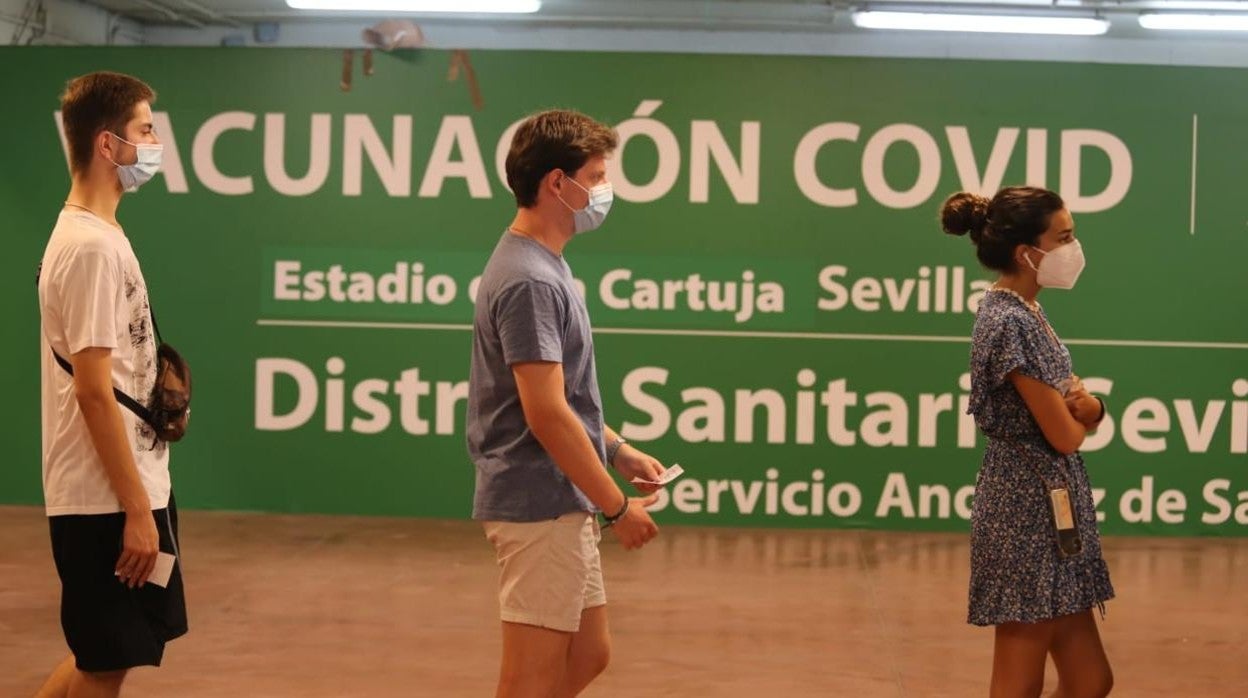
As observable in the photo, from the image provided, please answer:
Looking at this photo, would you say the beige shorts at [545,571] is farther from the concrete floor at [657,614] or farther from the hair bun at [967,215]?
the concrete floor at [657,614]

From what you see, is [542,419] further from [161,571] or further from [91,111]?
[91,111]

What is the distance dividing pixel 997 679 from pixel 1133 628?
247 cm

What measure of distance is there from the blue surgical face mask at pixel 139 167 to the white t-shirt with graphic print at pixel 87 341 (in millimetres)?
136

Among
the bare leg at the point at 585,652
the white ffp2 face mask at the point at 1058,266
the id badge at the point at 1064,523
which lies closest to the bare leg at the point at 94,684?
the bare leg at the point at 585,652

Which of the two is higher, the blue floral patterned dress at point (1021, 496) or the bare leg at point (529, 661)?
the blue floral patterned dress at point (1021, 496)

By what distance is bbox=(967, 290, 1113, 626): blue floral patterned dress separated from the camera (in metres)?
2.91

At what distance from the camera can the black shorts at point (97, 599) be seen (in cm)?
265

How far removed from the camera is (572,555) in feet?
8.54

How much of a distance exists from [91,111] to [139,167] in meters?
0.14

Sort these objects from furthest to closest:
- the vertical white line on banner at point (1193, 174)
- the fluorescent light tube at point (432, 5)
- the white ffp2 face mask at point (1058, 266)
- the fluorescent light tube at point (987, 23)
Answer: the fluorescent light tube at point (987, 23) < the fluorescent light tube at point (432, 5) < the vertical white line on banner at point (1193, 174) < the white ffp2 face mask at point (1058, 266)

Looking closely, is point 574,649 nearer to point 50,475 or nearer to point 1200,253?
point 50,475

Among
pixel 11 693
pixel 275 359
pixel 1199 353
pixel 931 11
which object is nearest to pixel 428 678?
pixel 11 693

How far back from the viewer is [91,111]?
9.12 ft

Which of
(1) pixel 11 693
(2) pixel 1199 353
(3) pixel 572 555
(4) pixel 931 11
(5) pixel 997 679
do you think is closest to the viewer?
(3) pixel 572 555
